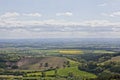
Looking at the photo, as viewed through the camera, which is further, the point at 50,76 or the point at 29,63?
the point at 29,63

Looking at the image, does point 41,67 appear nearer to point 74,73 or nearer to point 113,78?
point 74,73

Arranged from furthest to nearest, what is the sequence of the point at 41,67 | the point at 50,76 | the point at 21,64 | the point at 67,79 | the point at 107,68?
the point at 21,64 < the point at 41,67 < the point at 107,68 < the point at 50,76 < the point at 67,79

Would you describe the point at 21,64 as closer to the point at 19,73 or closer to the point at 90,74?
the point at 19,73

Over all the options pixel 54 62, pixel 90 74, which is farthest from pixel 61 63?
pixel 90 74

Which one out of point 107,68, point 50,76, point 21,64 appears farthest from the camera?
point 21,64

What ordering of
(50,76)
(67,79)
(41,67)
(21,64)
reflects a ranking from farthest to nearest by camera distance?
(21,64)
(41,67)
(50,76)
(67,79)

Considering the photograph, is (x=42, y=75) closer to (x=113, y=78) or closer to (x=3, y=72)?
(x=3, y=72)

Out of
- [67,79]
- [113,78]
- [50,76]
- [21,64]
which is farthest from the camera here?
[21,64]

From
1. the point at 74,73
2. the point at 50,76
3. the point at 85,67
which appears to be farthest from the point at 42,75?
the point at 85,67

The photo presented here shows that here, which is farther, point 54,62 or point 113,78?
point 54,62
